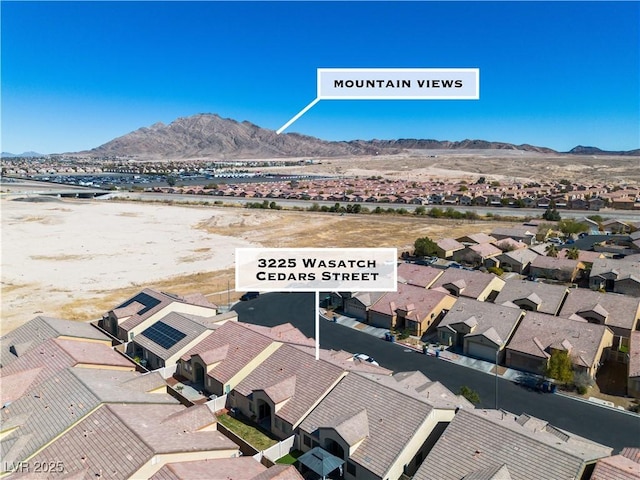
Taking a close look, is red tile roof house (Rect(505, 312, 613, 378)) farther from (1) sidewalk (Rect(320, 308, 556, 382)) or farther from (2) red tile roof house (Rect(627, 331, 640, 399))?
(2) red tile roof house (Rect(627, 331, 640, 399))

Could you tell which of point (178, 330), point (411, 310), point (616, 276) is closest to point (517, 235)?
point (616, 276)

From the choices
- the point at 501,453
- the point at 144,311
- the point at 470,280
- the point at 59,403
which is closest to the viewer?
the point at 501,453

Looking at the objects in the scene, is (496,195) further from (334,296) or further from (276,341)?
(276,341)

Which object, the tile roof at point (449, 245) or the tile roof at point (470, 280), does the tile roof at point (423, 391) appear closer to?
the tile roof at point (470, 280)

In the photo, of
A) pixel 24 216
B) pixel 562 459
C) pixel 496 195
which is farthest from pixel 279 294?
pixel 496 195

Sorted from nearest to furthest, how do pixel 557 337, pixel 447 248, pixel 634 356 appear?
pixel 634 356
pixel 557 337
pixel 447 248

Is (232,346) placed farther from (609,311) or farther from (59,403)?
(609,311)

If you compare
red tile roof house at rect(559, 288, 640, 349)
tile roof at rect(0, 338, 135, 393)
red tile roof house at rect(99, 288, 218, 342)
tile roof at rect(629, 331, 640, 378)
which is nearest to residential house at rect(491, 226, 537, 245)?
red tile roof house at rect(559, 288, 640, 349)
